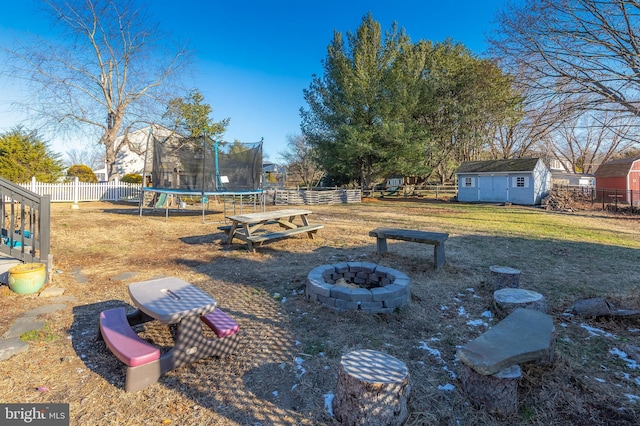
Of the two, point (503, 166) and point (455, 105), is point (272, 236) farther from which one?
point (455, 105)

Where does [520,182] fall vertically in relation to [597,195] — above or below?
above

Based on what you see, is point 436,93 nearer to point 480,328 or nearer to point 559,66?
point 559,66

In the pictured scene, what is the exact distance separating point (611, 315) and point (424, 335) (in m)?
2.10

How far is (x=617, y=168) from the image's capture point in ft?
68.1

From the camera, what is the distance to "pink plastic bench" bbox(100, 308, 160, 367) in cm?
210

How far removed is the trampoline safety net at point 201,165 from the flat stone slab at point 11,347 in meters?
7.31

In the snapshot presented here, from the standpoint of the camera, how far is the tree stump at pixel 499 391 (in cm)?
193

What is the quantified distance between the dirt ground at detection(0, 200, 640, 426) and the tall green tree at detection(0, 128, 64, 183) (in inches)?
547

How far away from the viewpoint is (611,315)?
3279 millimetres

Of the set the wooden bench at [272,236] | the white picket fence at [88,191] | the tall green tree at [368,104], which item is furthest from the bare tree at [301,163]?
the wooden bench at [272,236]

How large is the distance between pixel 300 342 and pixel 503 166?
21.4m

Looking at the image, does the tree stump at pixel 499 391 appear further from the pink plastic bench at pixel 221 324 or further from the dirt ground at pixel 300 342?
the pink plastic bench at pixel 221 324

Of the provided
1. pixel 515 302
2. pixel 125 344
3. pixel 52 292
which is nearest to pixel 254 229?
pixel 52 292

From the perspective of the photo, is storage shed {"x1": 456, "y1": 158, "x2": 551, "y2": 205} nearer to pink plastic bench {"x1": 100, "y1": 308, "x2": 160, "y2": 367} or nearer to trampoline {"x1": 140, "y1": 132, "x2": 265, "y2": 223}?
trampoline {"x1": 140, "y1": 132, "x2": 265, "y2": 223}
